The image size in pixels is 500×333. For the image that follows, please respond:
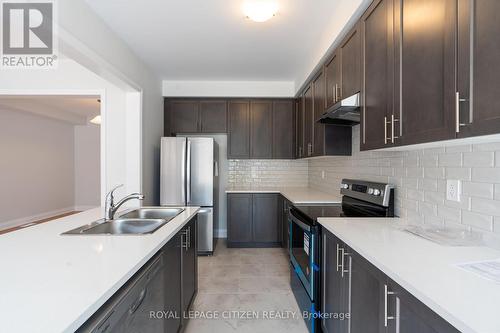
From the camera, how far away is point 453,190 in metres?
1.42

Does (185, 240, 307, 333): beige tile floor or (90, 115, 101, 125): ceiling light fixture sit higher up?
(90, 115, 101, 125): ceiling light fixture

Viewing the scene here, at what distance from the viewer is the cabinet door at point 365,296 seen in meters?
1.09

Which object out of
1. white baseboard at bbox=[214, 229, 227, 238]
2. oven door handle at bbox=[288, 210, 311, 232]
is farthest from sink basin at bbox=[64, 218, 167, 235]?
white baseboard at bbox=[214, 229, 227, 238]

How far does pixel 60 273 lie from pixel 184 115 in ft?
11.4

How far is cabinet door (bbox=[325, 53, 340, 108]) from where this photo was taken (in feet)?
7.62

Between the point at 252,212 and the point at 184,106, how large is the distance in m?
1.99

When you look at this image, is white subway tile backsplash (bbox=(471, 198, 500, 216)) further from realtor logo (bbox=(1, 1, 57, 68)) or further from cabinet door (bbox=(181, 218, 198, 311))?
realtor logo (bbox=(1, 1, 57, 68))

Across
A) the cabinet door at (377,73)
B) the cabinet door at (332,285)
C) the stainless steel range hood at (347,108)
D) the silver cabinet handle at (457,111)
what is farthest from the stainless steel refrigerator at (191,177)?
the silver cabinet handle at (457,111)

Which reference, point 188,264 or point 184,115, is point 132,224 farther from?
point 184,115

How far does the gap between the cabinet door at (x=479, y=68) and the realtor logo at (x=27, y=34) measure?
2316 mm

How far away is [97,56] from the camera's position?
2.26 metres

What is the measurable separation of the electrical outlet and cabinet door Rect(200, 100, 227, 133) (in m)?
3.22

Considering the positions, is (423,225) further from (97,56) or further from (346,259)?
(97,56)

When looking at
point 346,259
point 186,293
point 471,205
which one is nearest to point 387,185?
point 471,205
